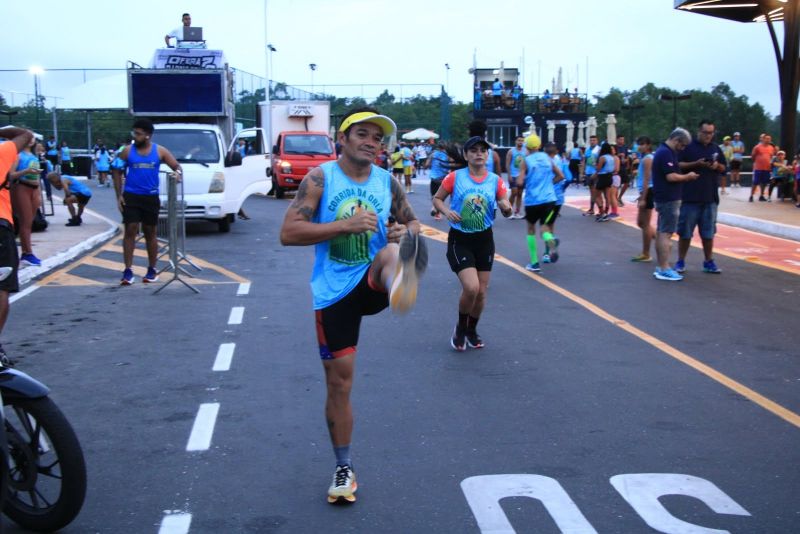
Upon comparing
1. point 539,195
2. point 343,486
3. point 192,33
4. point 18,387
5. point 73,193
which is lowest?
point 343,486

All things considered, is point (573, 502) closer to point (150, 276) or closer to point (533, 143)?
point (150, 276)

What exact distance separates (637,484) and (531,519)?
75cm

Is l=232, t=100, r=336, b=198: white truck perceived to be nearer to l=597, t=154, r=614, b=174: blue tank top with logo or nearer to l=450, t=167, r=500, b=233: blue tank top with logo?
l=597, t=154, r=614, b=174: blue tank top with logo

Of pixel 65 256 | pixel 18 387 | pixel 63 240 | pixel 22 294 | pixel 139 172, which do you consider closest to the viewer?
pixel 18 387

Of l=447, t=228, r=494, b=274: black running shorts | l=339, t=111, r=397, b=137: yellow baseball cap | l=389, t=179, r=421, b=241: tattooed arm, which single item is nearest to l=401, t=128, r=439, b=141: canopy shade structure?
l=447, t=228, r=494, b=274: black running shorts

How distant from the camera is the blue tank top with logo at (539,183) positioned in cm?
1270

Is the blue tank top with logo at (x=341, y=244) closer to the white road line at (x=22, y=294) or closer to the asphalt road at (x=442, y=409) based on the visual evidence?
the asphalt road at (x=442, y=409)

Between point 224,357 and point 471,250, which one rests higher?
point 471,250

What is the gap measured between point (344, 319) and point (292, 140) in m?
25.9

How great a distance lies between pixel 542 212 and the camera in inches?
502

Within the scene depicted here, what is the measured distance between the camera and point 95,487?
485 cm

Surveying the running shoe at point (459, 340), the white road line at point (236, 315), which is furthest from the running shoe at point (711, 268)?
the white road line at point (236, 315)

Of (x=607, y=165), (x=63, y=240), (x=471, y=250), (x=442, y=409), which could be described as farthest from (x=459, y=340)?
(x=607, y=165)

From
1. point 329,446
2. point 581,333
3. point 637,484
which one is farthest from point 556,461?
point 581,333
